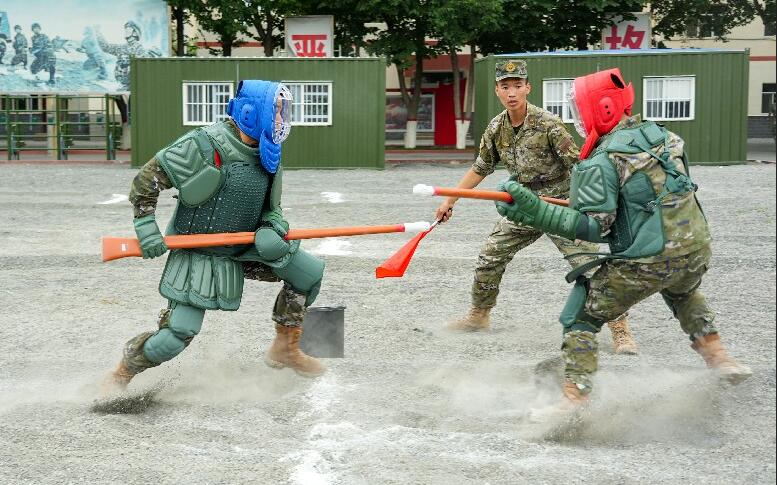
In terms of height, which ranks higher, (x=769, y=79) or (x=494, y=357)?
(x=769, y=79)

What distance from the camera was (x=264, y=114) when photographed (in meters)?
5.46

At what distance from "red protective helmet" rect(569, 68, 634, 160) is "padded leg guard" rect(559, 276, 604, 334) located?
28.7 inches

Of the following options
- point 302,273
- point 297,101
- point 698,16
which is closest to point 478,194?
point 302,273

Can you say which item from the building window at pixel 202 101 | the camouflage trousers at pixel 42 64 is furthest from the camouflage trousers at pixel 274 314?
the camouflage trousers at pixel 42 64

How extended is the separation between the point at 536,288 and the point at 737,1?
27592 mm

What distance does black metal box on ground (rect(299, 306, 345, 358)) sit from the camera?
6605 mm

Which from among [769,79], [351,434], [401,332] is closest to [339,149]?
[401,332]

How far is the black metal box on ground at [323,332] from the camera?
21.7ft

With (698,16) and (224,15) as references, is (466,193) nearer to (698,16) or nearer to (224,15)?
(224,15)

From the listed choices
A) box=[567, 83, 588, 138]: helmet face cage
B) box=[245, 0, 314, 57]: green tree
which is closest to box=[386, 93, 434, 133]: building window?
box=[245, 0, 314, 57]: green tree

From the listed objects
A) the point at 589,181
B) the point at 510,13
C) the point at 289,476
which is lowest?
the point at 289,476

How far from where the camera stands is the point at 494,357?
681 centimetres

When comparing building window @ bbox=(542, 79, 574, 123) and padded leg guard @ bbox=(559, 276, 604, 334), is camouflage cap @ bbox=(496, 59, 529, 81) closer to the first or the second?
padded leg guard @ bbox=(559, 276, 604, 334)

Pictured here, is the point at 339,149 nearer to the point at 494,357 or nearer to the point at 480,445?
the point at 494,357
